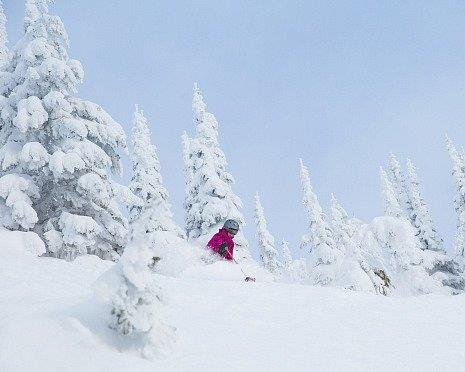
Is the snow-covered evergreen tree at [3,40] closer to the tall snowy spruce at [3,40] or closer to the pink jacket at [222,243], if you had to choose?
the tall snowy spruce at [3,40]

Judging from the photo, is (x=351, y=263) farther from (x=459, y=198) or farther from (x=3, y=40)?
(x=3, y=40)

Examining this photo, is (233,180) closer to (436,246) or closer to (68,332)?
(436,246)

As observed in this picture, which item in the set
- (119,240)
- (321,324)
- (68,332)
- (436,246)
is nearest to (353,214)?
(436,246)

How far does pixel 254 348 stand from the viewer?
5668 millimetres

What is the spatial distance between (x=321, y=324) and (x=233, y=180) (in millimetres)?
18933

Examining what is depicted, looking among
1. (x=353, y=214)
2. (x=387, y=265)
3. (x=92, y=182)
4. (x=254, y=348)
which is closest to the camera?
(x=254, y=348)

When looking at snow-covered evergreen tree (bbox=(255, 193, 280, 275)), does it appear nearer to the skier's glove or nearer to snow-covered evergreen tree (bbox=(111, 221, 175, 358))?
the skier's glove

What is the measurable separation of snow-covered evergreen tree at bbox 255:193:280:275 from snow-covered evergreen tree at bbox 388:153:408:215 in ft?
36.0

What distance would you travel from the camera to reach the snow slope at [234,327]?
15.0 ft

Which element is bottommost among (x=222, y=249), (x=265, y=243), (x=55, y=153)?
(x=222, y=249)

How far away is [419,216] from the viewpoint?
35.0 metres

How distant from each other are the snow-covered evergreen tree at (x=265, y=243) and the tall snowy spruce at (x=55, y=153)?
988 inches

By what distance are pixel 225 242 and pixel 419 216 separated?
2782cm

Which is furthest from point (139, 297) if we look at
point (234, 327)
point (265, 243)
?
point (265, 243)
